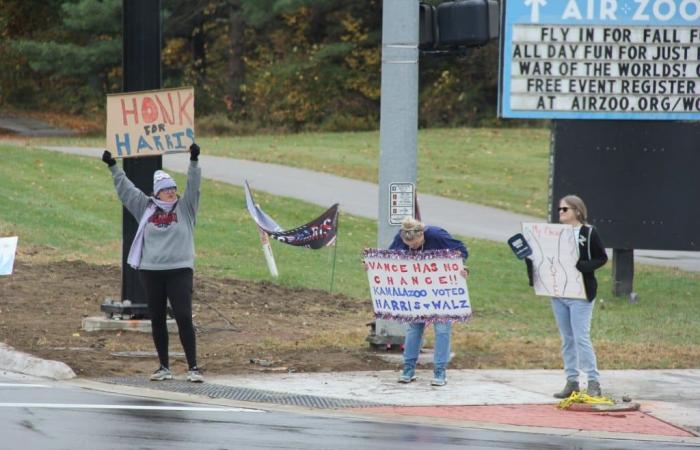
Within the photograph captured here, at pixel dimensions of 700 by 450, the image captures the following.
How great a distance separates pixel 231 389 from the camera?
39.0 feet

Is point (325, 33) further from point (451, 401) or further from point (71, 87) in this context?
point (451, 401)

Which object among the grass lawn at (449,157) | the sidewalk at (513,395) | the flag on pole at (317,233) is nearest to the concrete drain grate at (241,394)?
the sidewalk at (513,395)

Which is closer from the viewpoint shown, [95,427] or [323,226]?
[95,427]

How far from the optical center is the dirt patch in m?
13.1

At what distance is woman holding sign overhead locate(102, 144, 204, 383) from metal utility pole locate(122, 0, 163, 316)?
202 centimetres

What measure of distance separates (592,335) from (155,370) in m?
5.45

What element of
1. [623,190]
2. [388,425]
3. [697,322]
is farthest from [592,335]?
[388,425]

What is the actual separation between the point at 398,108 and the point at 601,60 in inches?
237

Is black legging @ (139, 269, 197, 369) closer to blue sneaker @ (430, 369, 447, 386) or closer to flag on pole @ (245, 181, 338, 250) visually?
blue sneaker @ (430, 369, 447, 386)

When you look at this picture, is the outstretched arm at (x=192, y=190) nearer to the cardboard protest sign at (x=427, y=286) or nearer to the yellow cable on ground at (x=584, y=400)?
the cardboard protest sign at (x=427, y=286)

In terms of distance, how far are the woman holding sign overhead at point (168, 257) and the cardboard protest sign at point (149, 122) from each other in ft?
3.86

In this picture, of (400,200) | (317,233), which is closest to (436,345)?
(400,200)

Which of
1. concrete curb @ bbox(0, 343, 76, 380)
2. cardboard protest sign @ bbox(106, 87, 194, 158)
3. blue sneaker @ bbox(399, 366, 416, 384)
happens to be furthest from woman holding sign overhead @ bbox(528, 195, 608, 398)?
concrete curb @ bbox(0, 343, 76, 380)

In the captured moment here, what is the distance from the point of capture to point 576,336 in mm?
11633
